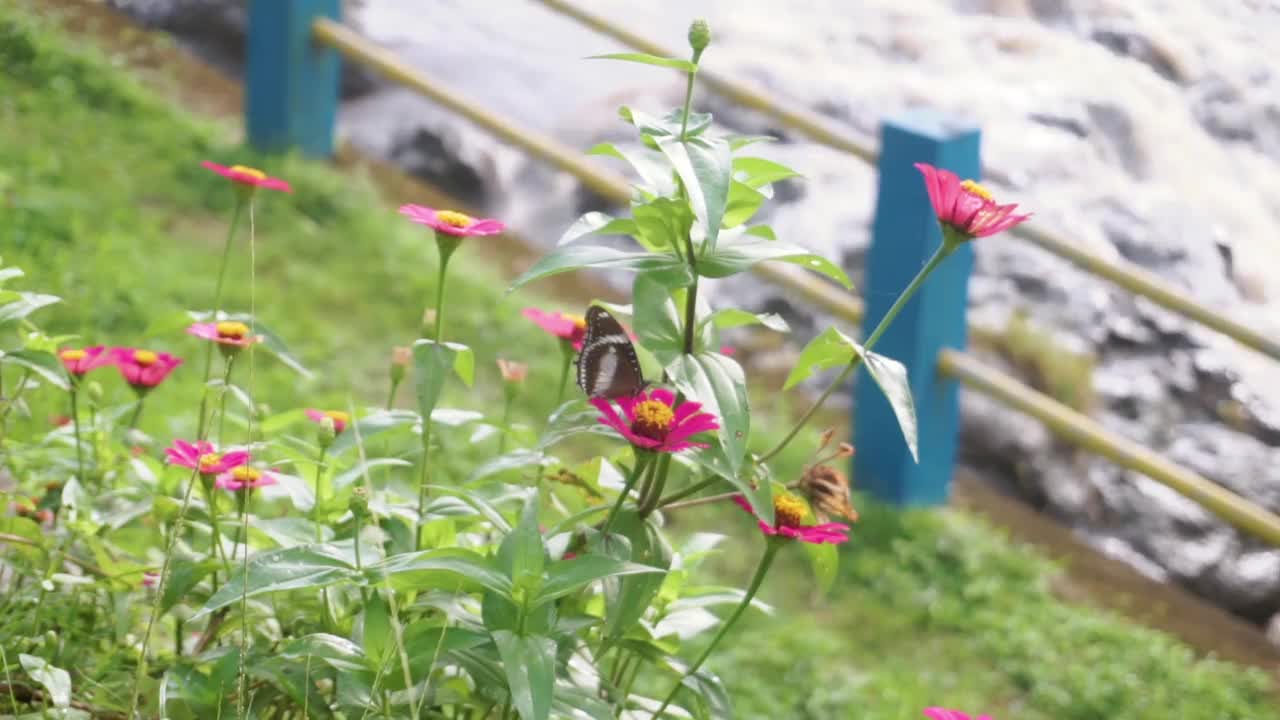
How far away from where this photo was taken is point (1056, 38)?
5.02m

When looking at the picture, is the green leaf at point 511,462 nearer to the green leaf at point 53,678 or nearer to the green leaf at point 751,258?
the green leaf at point 751,258

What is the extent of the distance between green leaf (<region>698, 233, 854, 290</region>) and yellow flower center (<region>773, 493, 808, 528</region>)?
171mm

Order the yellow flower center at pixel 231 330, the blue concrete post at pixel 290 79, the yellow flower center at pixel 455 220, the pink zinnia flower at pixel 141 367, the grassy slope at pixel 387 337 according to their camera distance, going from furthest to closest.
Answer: the blue concrete post at pixel 290 79
the grassy slope at pixel 387 337
the pink zinnia flower at pixel 141 367
the yellow flower center at pixel 231 330
the yellow flower center at pixel 455 220

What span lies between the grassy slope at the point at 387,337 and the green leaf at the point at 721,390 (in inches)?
50.1

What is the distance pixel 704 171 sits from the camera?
3.67 ft

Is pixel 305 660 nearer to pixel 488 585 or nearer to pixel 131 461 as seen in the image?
→ pixel 488 585

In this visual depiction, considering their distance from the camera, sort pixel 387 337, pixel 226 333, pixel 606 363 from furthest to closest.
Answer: pixel 387 337 → pixel 226 333 → pixel 606 363

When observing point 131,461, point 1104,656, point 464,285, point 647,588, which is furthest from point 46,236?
point 647,588

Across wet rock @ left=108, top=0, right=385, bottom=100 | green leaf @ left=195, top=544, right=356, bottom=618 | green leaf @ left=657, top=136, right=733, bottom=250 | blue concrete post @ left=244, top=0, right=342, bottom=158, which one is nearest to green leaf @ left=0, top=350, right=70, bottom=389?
green leaf @ left=195, top=544, right=356, bottom=618

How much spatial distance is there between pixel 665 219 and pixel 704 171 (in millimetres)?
80

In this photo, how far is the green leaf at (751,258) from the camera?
46.2 inches

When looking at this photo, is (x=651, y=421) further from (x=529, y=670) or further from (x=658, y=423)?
(x=529, y=670)

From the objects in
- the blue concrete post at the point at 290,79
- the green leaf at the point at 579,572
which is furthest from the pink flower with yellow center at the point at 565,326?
the blue concrete post at the point at 290,79

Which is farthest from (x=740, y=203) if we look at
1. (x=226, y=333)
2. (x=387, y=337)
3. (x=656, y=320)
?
(x=387, y=337)
